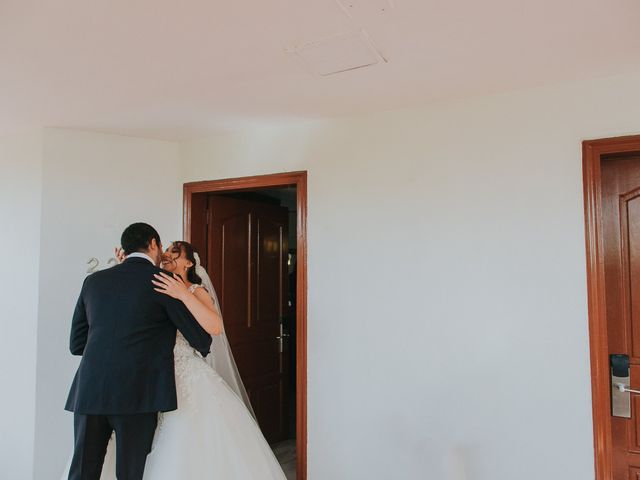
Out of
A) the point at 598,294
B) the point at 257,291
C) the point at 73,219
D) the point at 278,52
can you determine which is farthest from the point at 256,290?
the point at 598,294

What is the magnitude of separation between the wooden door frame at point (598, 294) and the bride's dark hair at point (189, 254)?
2.00m

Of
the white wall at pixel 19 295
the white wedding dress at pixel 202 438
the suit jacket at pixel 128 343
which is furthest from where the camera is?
the white wall at pixel 19 295

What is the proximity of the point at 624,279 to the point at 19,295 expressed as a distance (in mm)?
3304

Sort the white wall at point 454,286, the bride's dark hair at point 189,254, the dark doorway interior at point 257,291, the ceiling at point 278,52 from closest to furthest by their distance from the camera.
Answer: the ceiling at point 278,52 → the white wall at point 454,286 → the bride's dark hair at point 189,254 → the dark doorway interior at point 257,291

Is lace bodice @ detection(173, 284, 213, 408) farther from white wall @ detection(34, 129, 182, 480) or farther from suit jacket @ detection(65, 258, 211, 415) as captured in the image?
white wall @ detection(34, 129, 182, 480)

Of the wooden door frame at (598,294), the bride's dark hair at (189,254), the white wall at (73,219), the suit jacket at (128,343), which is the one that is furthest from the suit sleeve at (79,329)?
the wooden door frame at (598,294)

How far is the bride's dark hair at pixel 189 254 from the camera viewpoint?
275cm

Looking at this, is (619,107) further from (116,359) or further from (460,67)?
(116,359)

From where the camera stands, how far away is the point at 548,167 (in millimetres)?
2275

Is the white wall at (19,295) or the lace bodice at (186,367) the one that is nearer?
the lace bodice at (186,367)

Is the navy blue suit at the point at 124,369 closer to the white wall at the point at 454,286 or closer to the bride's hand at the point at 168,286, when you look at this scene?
the bride's hand at the point at 168,286

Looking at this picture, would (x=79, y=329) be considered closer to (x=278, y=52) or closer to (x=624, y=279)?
(x=278, y=52)

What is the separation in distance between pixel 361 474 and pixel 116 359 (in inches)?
56.2

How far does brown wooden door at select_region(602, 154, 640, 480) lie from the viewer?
2.23 meters
